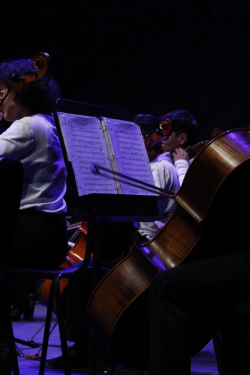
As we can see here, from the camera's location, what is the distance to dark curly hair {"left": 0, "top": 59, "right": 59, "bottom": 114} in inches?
75.2

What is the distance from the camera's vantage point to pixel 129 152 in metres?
1.53

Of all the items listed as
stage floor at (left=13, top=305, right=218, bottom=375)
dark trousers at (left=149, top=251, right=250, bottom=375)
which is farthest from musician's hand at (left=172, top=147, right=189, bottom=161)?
dark trousers at (left=149, top=251, right=250, bottom=375)

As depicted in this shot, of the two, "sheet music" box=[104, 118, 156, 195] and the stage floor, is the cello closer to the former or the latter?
"sheet music" box=[104, 118, 156, 195]

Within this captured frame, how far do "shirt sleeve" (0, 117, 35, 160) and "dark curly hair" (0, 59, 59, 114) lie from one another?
0.68 ft

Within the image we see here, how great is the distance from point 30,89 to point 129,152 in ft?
2.06

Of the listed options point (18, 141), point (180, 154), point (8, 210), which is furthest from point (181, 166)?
point (8, 210)

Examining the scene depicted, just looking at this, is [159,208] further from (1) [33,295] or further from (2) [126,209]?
(1) [33,295]

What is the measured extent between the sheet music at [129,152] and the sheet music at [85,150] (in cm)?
4

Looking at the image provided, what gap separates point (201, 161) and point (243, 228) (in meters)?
0.23

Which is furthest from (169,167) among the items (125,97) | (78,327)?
(125,97)

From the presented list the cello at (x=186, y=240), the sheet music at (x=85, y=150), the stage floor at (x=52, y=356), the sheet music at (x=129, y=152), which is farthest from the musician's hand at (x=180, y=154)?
the cello at (x=186, y=240)

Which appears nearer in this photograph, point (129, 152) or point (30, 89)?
point (129, 152)

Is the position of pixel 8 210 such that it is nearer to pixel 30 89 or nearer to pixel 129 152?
pixel 129 152

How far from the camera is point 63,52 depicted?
4.80 m
